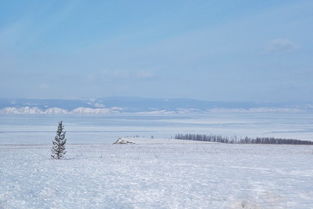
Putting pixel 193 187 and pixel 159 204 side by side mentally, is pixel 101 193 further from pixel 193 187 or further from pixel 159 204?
pixel 193 187

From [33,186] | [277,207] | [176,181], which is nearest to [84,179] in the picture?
[33,186]

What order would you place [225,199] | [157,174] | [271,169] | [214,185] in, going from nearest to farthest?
[225,199] → [214,185] → [157,174] → [271,169]

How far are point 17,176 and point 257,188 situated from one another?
530 inches

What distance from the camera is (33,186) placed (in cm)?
2255

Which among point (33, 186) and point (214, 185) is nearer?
point (33, 186)

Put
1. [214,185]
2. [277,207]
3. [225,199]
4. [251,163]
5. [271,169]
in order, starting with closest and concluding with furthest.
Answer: [277,207] → [225,199] → [214,185] → [271,169] → [251,163]

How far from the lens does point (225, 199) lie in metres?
21.0

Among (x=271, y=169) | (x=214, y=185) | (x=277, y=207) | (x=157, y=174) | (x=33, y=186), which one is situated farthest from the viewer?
(x=271, y=169)

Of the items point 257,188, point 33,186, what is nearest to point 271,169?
point 257,188

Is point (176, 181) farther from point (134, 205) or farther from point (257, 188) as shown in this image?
point (134, 205)

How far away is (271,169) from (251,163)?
14.5 feet

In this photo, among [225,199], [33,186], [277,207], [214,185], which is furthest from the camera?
[214,185]

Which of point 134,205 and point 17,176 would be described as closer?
point 134,205

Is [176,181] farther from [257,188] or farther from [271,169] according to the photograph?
[271,169]
